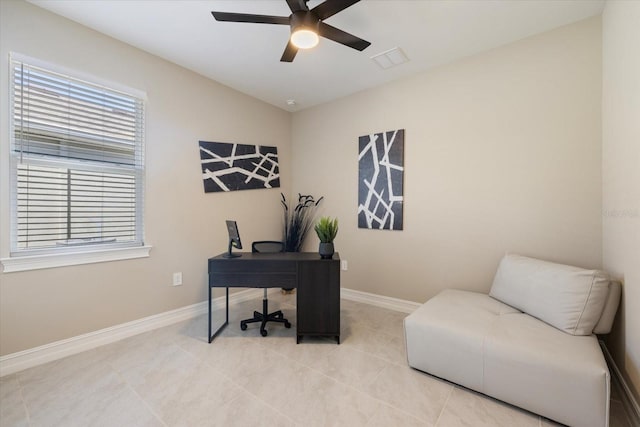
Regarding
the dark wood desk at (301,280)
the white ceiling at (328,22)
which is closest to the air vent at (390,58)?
the white ceiling at (328,22)

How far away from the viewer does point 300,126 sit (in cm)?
395

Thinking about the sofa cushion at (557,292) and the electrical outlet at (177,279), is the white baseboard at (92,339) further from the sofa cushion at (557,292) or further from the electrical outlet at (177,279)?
the sofa cushion at (557,292)

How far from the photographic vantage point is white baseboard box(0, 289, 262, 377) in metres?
1.88

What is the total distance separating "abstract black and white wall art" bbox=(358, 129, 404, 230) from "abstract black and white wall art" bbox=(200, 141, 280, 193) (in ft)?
4.22

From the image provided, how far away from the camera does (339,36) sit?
5.86 feet

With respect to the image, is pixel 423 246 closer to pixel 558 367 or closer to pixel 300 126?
pixel 558 367

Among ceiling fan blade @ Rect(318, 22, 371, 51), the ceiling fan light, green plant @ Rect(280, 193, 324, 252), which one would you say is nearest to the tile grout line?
green plant @ Rect(280, 193, 324, 252)

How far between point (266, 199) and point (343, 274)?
59.2 inches

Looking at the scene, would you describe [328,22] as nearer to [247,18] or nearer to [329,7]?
[329,7]

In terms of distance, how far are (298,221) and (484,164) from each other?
94.6 inches

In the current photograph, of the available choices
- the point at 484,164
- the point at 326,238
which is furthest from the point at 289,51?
the point at 484,164

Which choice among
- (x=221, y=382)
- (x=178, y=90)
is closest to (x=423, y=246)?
(x=221, y=382)

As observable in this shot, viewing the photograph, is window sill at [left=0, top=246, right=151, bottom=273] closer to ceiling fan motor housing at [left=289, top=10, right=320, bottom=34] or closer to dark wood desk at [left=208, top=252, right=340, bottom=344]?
dark wood desk at [left=208, top=252, right=340, bottom=344]

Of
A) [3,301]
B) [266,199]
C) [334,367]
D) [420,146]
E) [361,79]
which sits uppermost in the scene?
[361,79]
